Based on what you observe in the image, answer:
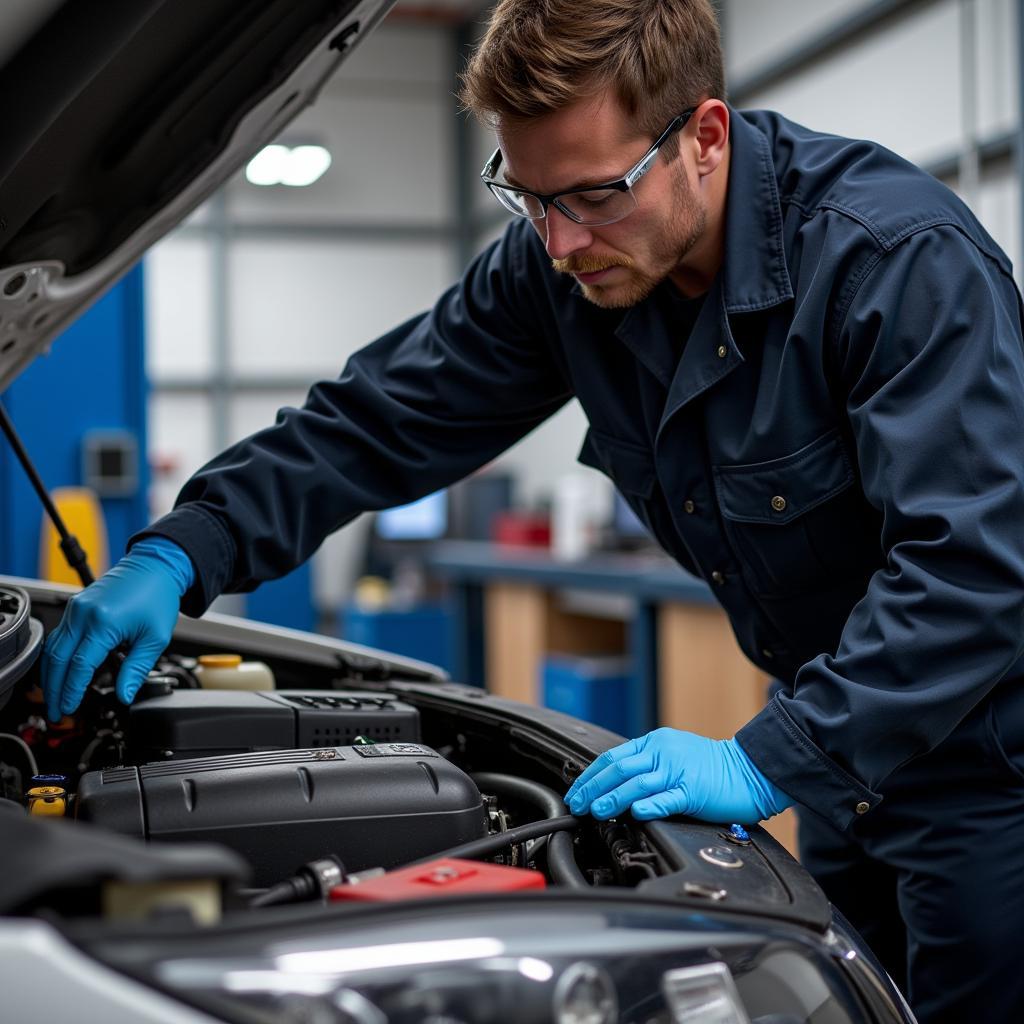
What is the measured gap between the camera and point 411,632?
6.17m

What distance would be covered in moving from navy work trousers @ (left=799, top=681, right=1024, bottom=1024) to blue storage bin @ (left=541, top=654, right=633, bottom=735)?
9.10ft

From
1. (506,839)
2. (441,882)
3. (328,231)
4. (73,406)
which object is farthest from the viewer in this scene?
(328,231)

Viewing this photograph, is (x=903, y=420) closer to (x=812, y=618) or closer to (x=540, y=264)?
(x=812, y=618)

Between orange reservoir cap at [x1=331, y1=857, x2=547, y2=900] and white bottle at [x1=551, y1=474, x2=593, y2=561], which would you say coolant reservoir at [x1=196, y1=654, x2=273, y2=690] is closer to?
orange reservoir cap at [x1=331, y1=857, x2=547, y2=900]

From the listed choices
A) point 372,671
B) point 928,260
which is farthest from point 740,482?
point 372,671

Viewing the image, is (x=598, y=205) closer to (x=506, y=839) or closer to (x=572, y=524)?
(x=506, y=839)

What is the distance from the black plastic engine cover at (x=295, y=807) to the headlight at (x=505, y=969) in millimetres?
306

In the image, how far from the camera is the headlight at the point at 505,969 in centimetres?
59

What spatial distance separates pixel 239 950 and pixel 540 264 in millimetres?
1044

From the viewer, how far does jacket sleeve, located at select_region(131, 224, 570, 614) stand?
4.79 feet

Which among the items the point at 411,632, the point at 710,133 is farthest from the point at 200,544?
the point at 411,632

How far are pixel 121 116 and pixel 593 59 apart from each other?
0.47 m

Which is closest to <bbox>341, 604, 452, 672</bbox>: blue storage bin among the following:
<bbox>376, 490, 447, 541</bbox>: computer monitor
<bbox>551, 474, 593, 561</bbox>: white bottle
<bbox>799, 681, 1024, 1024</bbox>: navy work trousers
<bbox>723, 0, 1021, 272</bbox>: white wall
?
<bbox>376, 490, 447, 541</bbox>: computer monitor

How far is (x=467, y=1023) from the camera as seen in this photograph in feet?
2.01
